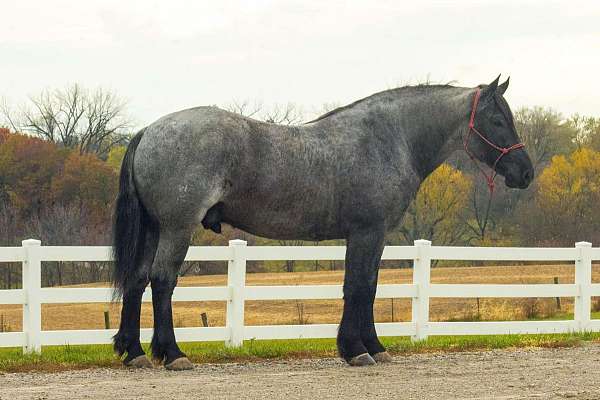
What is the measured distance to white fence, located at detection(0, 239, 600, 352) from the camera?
994cm

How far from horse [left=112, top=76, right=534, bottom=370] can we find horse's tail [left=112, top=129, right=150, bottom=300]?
0.04 ft

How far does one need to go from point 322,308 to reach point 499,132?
2438 centimetres

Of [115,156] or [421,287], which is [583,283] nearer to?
[421,287]

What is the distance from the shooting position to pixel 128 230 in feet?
28.8

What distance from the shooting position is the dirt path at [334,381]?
7.27m

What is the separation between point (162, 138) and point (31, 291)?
→ 249 cm

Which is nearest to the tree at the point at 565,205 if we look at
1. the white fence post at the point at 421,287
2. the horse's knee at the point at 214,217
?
the white fence post at the point at 421,287

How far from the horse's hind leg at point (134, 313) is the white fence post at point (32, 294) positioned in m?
1.44

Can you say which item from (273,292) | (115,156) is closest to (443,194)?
(115,156)

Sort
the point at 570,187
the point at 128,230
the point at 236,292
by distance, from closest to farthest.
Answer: the point at 128,230 < the point at 236,292 < the point at 570,187

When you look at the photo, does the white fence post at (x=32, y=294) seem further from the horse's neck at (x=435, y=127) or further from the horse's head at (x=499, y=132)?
the horse's head at (x=499, y=132)

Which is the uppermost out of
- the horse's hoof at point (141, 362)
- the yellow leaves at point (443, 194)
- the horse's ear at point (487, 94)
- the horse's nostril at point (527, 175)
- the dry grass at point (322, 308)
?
the yellow leaves at point (443, 194)

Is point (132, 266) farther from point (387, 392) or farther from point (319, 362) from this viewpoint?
point (387, 392)

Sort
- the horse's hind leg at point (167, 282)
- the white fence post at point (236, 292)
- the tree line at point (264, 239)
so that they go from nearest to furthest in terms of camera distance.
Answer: the horse's hind leg at point (167, 282)
the white fence post at point (236, 292)
the tree line at point (264, 239)
